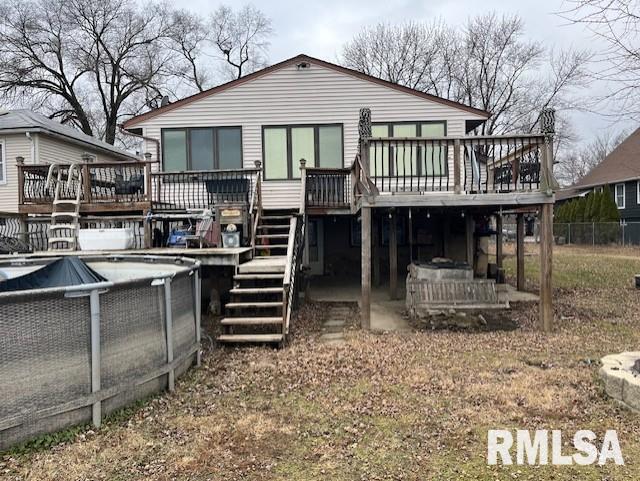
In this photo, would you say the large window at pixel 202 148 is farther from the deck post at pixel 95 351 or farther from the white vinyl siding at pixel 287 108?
the deck post at pixel 95 351

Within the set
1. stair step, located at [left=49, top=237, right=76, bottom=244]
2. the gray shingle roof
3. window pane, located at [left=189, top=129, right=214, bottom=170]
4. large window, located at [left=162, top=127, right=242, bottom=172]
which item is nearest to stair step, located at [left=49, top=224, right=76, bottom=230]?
stair step, located at [left=49, top=237, right=76, bottom=244]

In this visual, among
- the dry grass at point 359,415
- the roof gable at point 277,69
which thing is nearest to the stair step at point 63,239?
the roof gable at point 277,69

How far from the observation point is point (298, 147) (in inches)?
470

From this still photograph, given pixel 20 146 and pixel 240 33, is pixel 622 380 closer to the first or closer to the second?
pixel 20 146

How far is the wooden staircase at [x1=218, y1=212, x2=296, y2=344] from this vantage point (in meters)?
6.66

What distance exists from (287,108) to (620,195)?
86.1ft

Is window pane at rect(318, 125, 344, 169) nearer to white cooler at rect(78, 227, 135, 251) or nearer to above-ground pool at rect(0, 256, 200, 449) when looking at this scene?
white cooler at rect(78, 227, 135, 251)

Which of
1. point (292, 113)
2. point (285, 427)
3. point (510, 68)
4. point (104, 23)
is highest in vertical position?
point (104, 23)

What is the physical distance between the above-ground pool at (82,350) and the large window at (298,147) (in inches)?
285

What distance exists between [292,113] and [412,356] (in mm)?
7647

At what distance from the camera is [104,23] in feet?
101

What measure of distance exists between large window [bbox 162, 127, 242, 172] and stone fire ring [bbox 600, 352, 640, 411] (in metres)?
9.25

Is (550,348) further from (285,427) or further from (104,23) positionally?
(104,23)

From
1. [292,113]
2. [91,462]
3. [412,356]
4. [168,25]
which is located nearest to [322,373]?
→ [412,356]
